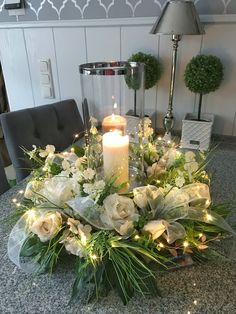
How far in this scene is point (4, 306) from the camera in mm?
498

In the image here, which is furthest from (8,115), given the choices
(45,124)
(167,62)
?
(167,62)

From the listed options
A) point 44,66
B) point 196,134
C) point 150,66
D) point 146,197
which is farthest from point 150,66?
point 146,197

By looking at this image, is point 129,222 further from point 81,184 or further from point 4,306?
point 4,306

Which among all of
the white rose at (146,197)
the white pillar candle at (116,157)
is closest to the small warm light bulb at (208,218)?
the white rose at (146,197)

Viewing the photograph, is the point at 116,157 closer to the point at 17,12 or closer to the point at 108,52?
the point at 108,52

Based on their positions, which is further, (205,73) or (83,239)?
(205,73)

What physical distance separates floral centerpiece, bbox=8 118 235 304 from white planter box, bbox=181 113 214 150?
630mm

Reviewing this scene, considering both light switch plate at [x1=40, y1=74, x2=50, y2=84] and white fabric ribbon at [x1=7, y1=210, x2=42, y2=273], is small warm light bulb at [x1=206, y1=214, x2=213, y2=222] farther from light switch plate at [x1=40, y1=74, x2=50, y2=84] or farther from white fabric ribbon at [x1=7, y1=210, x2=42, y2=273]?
light switch plate at [x1=40, y1=74, x2=50, y2=84]

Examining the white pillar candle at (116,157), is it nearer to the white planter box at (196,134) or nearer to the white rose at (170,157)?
the white rose at (170,157)

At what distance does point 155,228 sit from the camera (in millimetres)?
530

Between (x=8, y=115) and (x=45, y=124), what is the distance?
6.4 inches

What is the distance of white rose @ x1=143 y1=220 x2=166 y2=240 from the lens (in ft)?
1.74

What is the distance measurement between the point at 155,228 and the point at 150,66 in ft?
3.04

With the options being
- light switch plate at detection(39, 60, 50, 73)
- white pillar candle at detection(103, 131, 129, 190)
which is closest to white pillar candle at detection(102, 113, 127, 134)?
white pillar candle at detection(103, 131, 129, 190)
